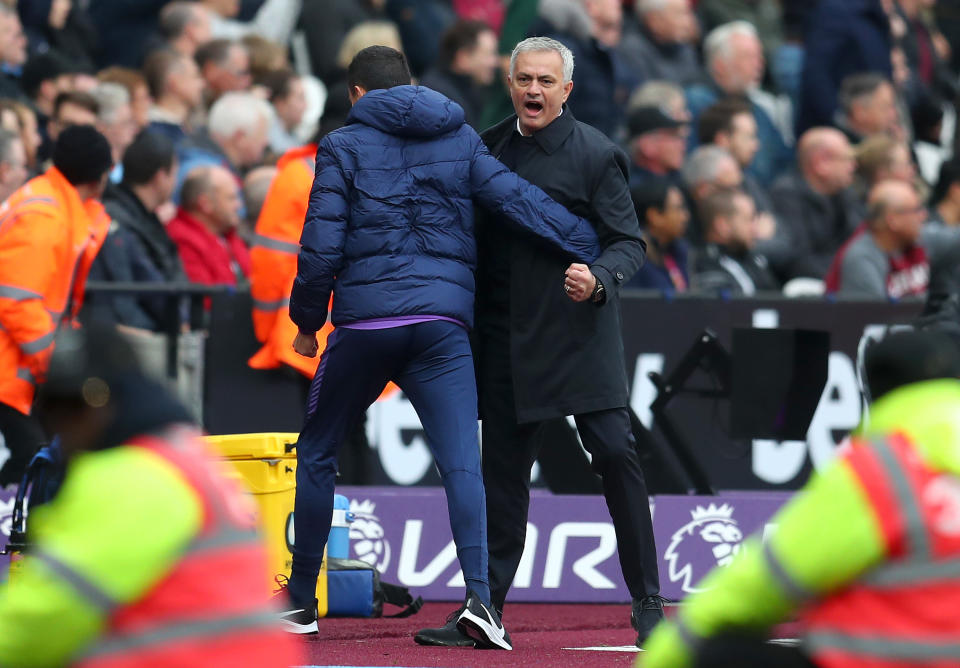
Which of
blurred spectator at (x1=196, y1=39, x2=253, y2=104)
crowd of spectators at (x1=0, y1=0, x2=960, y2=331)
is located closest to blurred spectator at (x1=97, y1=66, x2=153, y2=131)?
crowd of spectators at (x1=0, y1=0, x2=960, y2=331)

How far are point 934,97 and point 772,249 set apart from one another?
5875 mm

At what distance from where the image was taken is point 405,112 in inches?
290

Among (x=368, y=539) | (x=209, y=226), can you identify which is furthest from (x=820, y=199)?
(x=368, y=539)

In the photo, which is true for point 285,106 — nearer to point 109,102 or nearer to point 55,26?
point 55,26

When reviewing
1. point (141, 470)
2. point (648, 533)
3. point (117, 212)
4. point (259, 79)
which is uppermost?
point (259, 79)

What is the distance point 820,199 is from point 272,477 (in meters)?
6.89

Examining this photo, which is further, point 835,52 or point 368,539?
point 835,52

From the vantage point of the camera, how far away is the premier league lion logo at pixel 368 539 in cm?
970

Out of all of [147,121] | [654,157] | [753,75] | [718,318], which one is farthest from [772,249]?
[147,121]

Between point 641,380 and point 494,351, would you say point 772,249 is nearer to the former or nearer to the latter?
point 641,380

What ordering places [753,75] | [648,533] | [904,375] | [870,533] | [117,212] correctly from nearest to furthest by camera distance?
[870,533]
[904,375]
[648,533]
[117,212]
[753,75]

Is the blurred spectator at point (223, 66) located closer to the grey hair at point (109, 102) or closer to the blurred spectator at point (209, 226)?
the grey hair at point (109, 102)

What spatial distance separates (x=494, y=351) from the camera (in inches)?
307

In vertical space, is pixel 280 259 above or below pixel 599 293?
above
